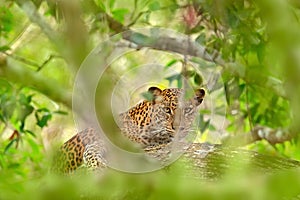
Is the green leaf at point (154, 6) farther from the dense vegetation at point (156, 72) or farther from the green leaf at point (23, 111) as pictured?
the green leaf at point (23, 111)

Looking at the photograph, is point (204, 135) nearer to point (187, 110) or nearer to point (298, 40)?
point (187, 110)

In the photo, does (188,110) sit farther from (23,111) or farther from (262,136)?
(262,136)

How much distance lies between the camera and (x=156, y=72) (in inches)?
31.4

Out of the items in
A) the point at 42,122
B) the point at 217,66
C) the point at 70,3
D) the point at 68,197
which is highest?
the point at 217,66

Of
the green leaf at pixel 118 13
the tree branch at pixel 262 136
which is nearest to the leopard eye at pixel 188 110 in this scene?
the green leaf at pixel 118 13

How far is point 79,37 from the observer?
344mm

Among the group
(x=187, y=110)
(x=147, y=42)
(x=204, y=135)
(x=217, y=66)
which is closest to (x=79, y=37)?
(x=187, y=110)

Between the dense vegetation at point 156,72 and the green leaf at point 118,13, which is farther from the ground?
the green leaf at point 118,13

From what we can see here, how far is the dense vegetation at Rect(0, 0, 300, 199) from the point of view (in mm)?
322

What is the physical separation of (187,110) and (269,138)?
39.4 inches

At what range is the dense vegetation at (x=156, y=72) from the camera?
32cm

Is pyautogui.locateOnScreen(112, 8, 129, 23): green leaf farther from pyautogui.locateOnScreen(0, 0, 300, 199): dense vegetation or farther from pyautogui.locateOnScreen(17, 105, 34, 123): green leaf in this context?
pyautogui.locateOnScreen(17, 105, 34, 123): green leaf

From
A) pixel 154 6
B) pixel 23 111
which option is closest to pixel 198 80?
pixel 154 6

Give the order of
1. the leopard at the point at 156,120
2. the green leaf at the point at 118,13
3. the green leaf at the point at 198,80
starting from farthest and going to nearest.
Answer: the green leaf at the point at 118,13 < the green leaf at the point at 198,80 < the leopard at the point at 156,120
